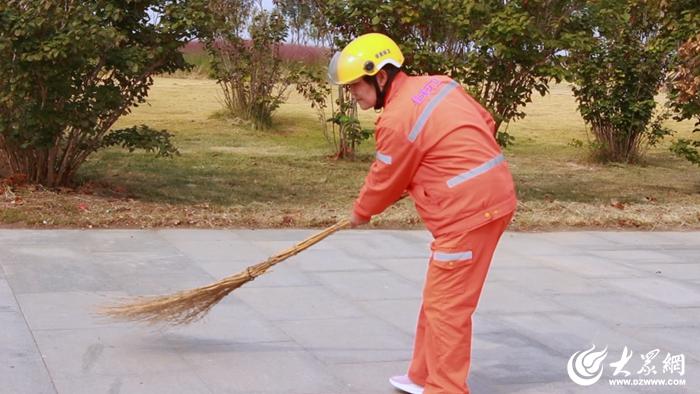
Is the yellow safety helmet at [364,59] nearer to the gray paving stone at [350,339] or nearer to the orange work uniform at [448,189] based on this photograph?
the orange work uniform at [448,189]

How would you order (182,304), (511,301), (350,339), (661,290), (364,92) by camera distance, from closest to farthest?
(364,92), (182,304), (350,339), (511,301), (661,290)

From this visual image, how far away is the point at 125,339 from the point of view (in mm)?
5230

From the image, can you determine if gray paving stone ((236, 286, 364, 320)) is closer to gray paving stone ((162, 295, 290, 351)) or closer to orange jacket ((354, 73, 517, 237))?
gray paving stone ((162, 295, 290, 351))

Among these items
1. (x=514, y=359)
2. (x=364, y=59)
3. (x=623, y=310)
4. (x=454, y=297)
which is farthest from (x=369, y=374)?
(x=623, y=310)

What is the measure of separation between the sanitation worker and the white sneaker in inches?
12.0

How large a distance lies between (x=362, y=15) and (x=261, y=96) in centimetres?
591

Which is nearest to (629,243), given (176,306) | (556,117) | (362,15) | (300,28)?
(362,15)

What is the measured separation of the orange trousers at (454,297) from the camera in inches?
163

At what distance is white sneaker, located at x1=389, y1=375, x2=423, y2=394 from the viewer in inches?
181

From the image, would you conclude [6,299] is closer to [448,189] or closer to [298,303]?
[298,303]

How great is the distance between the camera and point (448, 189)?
4152 millimetres

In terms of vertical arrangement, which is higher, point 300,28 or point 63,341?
point 300,28

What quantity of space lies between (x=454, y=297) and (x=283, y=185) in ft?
25.2

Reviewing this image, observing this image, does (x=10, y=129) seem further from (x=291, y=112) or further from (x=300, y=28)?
(x=291, y=112)
